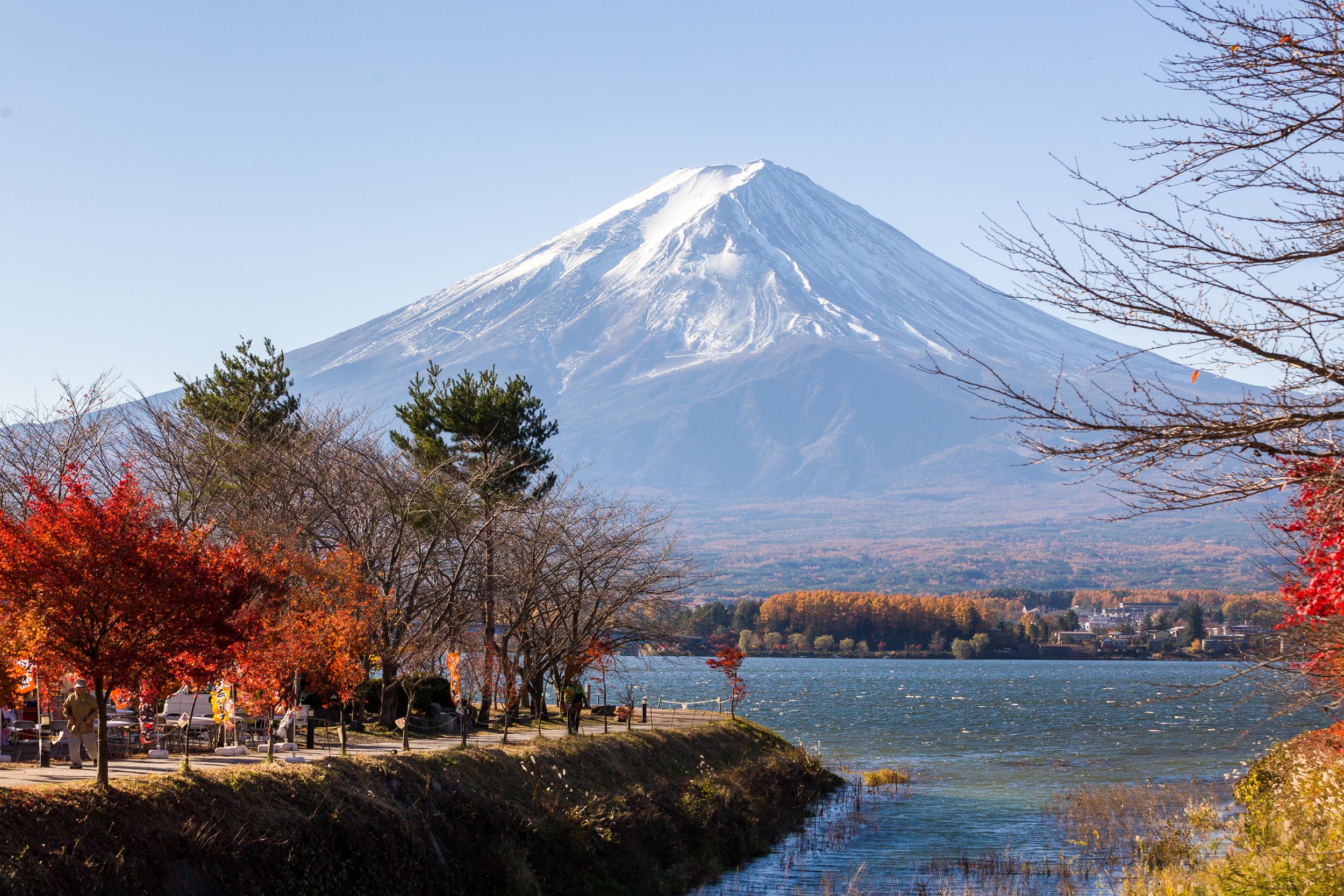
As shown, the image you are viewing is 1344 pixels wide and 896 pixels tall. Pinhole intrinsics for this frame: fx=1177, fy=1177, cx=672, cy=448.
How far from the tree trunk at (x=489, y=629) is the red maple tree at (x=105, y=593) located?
13614 millimetres

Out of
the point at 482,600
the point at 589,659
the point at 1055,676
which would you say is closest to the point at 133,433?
the point at 482,600

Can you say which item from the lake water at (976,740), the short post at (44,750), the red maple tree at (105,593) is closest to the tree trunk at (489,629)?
the lake water at (976,740)

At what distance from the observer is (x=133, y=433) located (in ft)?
100

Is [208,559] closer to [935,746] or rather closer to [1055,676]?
[935,746]

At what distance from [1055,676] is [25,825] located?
341 feet

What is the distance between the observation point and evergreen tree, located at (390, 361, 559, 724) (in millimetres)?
34312

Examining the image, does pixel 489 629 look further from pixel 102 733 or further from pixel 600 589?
pixel 102 733

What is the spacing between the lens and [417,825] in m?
17.0

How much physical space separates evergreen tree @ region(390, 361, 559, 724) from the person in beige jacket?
1591 centimetres

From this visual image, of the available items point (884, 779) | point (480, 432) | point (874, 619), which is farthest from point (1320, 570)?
point (874, 619)

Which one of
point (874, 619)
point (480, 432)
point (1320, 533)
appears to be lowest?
point (874, 619)

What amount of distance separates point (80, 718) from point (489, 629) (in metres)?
15.5

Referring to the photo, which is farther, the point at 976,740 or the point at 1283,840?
the point at 976,740

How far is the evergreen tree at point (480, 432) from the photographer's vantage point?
34312 millimetres
